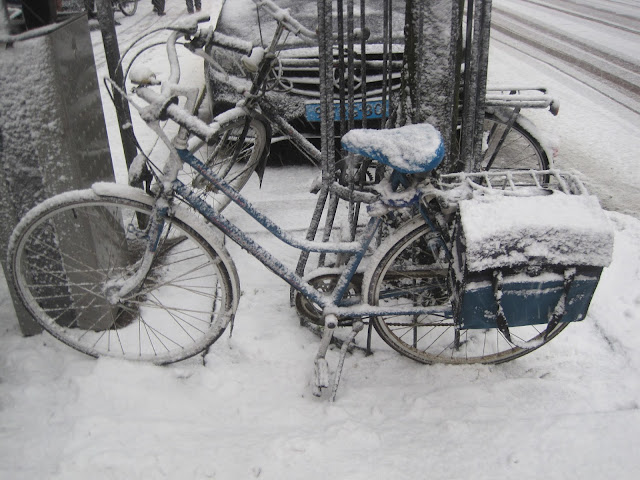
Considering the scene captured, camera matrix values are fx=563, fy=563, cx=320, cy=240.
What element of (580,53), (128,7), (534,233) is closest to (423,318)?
(534,233)

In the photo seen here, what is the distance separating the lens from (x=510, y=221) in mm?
2254

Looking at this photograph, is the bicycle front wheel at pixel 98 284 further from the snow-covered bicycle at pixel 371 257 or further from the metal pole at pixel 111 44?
the metal pole at pixel 111 44

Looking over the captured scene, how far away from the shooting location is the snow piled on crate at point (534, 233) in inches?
88.2

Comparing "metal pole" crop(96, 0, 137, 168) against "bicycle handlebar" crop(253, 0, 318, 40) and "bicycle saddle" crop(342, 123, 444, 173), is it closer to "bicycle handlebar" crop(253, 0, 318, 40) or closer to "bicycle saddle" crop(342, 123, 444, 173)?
"bicycle handlebar" crop(253, 0, 318, 40)

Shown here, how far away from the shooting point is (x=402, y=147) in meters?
2.28

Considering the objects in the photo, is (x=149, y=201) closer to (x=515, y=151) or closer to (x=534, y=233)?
(x=534, y=233)

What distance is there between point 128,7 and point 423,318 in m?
11.9

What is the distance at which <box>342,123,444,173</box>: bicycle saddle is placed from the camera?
226 centimetres

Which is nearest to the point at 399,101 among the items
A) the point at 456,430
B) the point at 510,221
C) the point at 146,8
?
the point at 510,221

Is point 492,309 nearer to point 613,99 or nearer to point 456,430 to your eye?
point 456,430

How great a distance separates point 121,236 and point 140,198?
82cm

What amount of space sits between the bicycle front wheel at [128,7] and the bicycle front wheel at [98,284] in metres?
10.7

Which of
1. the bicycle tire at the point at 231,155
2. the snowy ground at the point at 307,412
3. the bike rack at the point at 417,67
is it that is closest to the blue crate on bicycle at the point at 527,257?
the snowy ground at the point at 307,412

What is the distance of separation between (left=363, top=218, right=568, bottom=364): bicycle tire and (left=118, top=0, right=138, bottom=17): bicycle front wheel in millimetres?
11274
